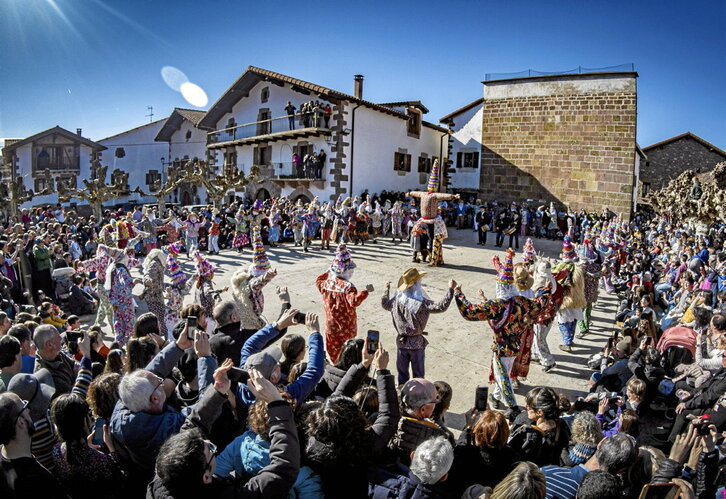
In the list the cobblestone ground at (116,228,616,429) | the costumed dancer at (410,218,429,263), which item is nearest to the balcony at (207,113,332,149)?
the cobblestone ground at (116,228,616,429)

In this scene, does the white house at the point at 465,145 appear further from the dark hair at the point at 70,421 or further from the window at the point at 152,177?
the dark hair at the point at 70,421

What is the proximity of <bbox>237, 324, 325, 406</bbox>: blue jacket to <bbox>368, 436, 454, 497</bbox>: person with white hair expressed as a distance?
0.78m

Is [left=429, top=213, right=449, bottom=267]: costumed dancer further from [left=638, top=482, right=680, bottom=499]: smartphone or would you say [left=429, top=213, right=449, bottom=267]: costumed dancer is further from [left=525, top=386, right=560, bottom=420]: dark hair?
[left=638, top=482, right=680, bottom=499]: smartphone

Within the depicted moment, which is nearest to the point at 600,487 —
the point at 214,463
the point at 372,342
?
the point at 372,342

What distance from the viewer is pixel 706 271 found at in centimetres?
815

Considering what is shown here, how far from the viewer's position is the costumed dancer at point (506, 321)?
4.79m

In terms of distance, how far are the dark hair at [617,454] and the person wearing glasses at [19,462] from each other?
272cm

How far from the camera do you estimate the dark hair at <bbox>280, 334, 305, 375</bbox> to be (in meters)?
3.55

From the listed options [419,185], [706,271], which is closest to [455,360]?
[706,271]

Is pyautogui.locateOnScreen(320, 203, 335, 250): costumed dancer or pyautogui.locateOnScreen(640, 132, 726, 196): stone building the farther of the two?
pyautogui.locateOnScreen(640, 132, 726, 196): stone building

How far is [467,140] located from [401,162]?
154 inches

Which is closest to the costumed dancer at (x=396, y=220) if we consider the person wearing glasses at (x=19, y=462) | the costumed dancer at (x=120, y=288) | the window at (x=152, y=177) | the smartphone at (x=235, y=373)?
the costumed dancer at (x=120, y=288)

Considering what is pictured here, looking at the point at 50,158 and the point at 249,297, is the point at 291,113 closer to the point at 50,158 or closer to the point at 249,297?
the point at 249,297

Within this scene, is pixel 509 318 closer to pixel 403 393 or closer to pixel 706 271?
pixel 403 393
